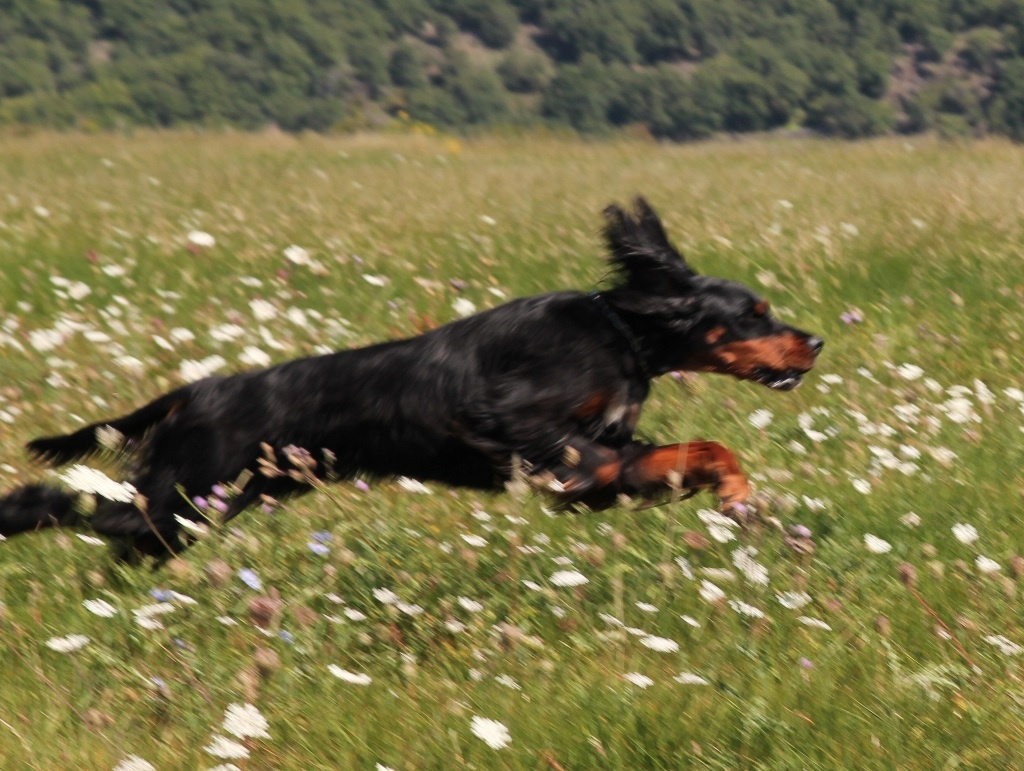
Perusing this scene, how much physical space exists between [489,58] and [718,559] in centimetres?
12363

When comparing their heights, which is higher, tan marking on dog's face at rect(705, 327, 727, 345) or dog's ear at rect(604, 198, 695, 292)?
dog's ear at rect(604, 198, 695, 292)

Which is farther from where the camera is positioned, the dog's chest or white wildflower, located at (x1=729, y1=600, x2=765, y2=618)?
the dog's chest

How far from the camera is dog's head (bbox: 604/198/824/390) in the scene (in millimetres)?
4727

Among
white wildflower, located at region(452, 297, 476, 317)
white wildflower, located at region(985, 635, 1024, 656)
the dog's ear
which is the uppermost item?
the dog's ear

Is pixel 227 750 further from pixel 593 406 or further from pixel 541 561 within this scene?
pixel 593 406

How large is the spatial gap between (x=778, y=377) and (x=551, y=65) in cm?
12130

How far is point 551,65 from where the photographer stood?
4820 inches

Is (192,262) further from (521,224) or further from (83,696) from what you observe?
(83,696)

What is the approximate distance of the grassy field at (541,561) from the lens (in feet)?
9.75

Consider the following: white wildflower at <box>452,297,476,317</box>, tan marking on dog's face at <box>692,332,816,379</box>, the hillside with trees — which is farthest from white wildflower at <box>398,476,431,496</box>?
the hillside with trees

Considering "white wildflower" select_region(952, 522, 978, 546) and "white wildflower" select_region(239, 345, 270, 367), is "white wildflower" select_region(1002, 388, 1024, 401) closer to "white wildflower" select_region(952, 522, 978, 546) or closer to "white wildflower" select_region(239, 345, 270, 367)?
"white wildflower" select_region(952, 522, 978, 546)

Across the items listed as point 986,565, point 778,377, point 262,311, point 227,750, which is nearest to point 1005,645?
point 986,565

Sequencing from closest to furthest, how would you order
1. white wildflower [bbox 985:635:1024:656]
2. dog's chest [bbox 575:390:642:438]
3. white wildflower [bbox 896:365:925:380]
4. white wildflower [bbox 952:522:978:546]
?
white wildflower [bbox 985:635:1024:656] → white wildflower [bbox 952:522:978:546] → dog's chest [bbox 575:390:642:438] → white wildflower [bbox 896:365:925:380]

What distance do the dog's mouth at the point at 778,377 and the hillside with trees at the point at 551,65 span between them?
8597cm
